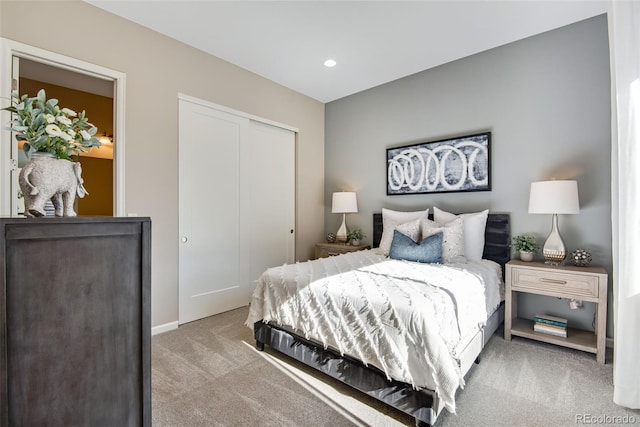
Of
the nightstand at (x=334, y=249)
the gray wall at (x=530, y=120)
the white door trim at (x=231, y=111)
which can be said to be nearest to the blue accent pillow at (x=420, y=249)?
the gray wall at (x=530, y=120)

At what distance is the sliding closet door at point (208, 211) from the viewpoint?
10.4ft

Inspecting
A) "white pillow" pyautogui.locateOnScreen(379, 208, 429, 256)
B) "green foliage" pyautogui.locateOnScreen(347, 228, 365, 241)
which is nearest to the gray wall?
"white pillow" pyautogui.locateOnScreen(379, 208, 429, 256)

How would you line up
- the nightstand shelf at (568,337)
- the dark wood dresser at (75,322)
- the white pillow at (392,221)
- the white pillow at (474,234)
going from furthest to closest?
1. the white pillow at (392,221)
2. the white pillow at (474,234)
3. the nightstand shelf at (568,337)
4. the dark wood dresser at (75,322)

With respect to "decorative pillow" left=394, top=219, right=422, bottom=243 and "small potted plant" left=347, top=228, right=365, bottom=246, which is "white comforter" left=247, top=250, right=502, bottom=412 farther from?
Result: "small potted plant" left=347, top=228, right=365, bottom=246

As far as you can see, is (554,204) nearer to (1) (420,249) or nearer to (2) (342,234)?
(1) (420,249)

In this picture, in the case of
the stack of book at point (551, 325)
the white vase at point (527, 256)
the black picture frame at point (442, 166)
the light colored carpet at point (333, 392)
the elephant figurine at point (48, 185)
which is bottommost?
the light colored carpet at point (333, 392)

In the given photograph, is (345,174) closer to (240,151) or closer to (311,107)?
(311,107)

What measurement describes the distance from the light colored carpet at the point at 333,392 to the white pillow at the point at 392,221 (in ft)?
4.61

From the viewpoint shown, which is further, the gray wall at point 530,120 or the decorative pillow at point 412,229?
the decorative pillow at point 412,229

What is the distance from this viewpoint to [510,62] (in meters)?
3.13

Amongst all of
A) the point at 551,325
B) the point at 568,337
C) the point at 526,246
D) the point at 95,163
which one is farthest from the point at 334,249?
the point at 95,163

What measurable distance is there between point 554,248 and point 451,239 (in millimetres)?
851

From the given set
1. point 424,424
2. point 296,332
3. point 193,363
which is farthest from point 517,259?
point 193,363

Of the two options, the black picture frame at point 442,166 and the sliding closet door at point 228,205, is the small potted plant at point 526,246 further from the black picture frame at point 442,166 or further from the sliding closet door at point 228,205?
the sliding closet door at point 228,205
